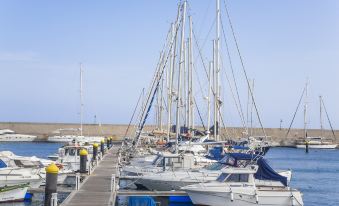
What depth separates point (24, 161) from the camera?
41125 mm

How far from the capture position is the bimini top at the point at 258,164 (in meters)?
32.9

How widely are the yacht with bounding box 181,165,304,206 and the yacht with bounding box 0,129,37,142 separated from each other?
103m

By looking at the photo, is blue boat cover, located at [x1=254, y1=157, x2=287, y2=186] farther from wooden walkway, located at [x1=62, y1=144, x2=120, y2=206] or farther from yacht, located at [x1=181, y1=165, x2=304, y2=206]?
wooden walkway, located at [x1=62, y1=144, x2=120, y2=206]

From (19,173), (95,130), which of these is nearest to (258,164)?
(19,173)

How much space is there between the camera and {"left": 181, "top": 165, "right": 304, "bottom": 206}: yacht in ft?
99.5

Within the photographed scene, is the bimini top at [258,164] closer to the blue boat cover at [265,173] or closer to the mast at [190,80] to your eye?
the blue boat cover at [265,173]

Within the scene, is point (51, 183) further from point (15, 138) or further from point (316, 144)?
point (316, 144)

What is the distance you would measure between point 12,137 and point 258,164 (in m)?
103

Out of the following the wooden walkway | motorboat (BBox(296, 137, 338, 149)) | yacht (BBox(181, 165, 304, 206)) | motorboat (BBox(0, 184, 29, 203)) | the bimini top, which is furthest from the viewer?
motorboat (BBox(296, 137, 338, 149))

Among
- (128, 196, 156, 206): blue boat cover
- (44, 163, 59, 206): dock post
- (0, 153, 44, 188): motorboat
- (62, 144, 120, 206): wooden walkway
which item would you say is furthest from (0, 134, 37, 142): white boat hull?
(44, 163, 59, 206): dock post

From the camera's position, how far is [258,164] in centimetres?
3341

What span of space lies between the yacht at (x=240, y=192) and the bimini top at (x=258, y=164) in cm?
103

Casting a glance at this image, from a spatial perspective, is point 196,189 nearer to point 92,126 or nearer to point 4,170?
point 4,170

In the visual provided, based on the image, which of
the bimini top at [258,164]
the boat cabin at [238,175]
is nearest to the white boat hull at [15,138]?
the bimini top at [258,164]
